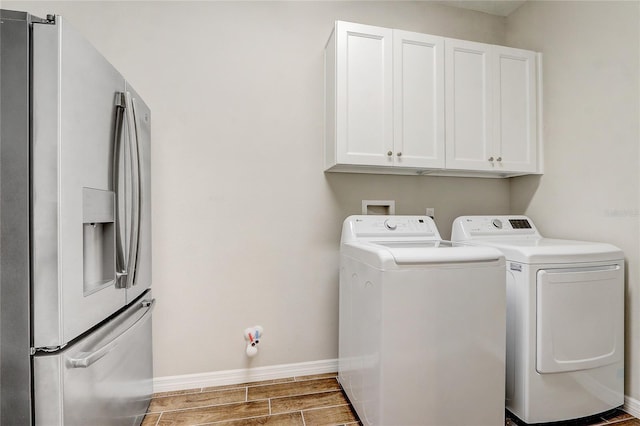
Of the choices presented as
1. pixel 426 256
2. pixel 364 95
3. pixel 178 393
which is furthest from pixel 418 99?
pixel 178 393

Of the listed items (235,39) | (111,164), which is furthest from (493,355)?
(235,39)

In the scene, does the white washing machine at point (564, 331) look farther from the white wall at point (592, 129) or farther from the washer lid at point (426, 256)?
the washer lid at point (426, 256)

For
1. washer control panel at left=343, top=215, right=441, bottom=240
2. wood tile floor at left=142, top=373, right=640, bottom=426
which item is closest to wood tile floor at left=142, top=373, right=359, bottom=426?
wood tile floor at left=142, top=373, right=640, bottom=426

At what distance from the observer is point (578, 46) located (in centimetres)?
194

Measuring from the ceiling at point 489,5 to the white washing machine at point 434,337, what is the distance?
2.00 m

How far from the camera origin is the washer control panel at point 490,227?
6.73ft

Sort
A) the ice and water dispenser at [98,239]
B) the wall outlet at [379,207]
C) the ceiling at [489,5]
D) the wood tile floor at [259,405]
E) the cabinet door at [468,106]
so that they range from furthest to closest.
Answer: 1. the ceiling at [489,5]
2. the wall outlet at [379,207]
3. the cabinet door at [468,106]
4. the wood tile floor at [259,405]
5. the ice and water dispenser at [98,239]

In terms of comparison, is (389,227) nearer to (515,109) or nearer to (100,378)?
(515,109)

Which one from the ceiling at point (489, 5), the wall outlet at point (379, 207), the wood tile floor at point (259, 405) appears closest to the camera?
the wood tile floor at point (259, 405)

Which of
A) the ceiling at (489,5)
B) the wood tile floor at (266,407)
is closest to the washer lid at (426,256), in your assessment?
the wood tile floor at (266,407)

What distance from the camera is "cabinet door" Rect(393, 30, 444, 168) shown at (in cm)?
192

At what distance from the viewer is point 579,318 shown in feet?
5.08

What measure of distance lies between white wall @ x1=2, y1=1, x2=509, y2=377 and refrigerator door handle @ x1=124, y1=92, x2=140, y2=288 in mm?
523

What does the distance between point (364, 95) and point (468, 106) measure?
2.42 ft
